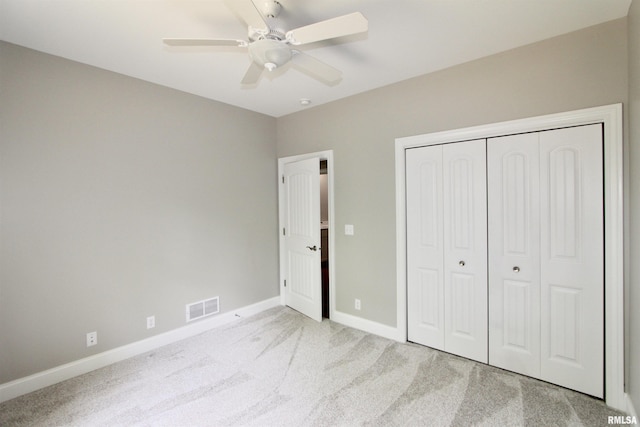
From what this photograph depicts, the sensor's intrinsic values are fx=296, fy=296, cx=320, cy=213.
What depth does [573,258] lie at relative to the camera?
2.19 meters

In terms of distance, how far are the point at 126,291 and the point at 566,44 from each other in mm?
4133

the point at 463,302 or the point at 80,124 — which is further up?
the point at 80,124

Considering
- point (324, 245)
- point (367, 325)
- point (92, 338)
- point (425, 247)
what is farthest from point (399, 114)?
point (92, 338)

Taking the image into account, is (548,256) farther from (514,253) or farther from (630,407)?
(630,407)

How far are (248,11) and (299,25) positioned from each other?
687 millimetres

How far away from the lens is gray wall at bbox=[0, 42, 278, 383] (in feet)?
7.27

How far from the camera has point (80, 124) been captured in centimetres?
250

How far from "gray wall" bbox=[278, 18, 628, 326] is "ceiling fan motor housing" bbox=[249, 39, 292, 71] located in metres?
1.58

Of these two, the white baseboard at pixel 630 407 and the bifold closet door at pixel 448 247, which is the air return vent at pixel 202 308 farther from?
the white baseboard at pixel 630 407

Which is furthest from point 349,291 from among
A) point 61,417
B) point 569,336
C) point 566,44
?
point 566,44

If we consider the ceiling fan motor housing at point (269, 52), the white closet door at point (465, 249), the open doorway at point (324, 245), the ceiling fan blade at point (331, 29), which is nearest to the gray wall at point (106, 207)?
the open doorway at point (324, 245)

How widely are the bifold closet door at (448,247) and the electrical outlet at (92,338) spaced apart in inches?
114

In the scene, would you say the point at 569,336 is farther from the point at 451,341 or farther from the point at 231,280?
the point at 231,280

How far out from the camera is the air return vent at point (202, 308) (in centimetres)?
321
